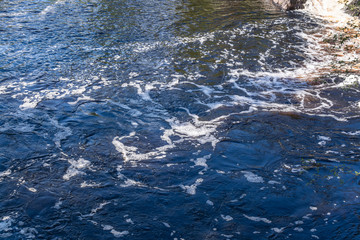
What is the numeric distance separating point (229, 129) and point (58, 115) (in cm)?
384

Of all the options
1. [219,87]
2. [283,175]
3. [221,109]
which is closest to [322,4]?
[219,87]

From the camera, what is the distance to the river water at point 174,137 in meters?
4.86

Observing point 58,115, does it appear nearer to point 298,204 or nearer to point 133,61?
point 133,61

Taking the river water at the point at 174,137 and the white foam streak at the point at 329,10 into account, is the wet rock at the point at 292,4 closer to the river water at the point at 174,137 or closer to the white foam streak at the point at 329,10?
the white foam streak at the point at 329,10

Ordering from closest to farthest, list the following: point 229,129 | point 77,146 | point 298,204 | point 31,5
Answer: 1. point 298,204
2. point 77,146
3. point 229,129
4. point 31,5

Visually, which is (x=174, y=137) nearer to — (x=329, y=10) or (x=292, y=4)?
(x=329, y=10)

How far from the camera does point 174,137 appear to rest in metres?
6.67

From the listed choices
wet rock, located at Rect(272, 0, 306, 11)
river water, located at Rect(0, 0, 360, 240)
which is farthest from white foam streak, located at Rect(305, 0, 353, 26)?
river water, located at Rect(0, 0, 360, 240)

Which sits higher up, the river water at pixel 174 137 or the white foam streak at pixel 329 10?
the white foam streak at pixel 329 10

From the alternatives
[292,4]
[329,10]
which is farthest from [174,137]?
[292,4]

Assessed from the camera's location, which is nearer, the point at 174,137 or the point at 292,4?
the point at 174,137

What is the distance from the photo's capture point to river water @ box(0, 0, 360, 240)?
4.86 m

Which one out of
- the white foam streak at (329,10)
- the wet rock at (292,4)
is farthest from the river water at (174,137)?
the wet rock at (292,4)

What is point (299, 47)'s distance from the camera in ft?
38.3
